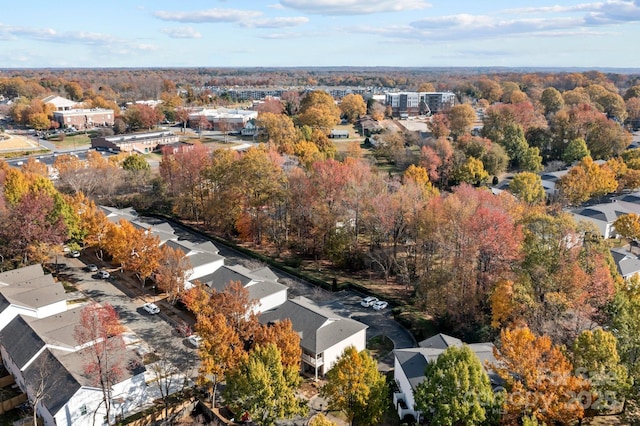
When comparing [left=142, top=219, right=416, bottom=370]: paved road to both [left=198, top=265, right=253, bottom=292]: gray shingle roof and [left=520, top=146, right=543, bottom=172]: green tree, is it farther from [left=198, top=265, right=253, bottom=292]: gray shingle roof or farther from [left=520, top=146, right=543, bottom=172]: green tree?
A: [left=520, top=146, right=543, bottom=172]: green tree

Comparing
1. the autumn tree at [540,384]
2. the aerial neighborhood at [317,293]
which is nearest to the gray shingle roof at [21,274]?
the aerial neighborhood at [317,293]

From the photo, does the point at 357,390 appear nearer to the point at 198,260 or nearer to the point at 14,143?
the point at 198,260

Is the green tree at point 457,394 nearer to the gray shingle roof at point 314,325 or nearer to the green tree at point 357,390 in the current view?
the green tree at point 357,390

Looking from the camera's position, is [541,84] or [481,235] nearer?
[481,235]

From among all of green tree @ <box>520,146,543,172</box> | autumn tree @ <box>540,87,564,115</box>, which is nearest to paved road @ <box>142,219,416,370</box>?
green tree @ <box>520,146,543,172</box>

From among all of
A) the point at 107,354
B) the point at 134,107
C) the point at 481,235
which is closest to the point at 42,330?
the point at 107,354

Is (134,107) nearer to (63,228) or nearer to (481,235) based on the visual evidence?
Answer: (63,228)

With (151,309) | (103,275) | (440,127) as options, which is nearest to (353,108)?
(440,127)
